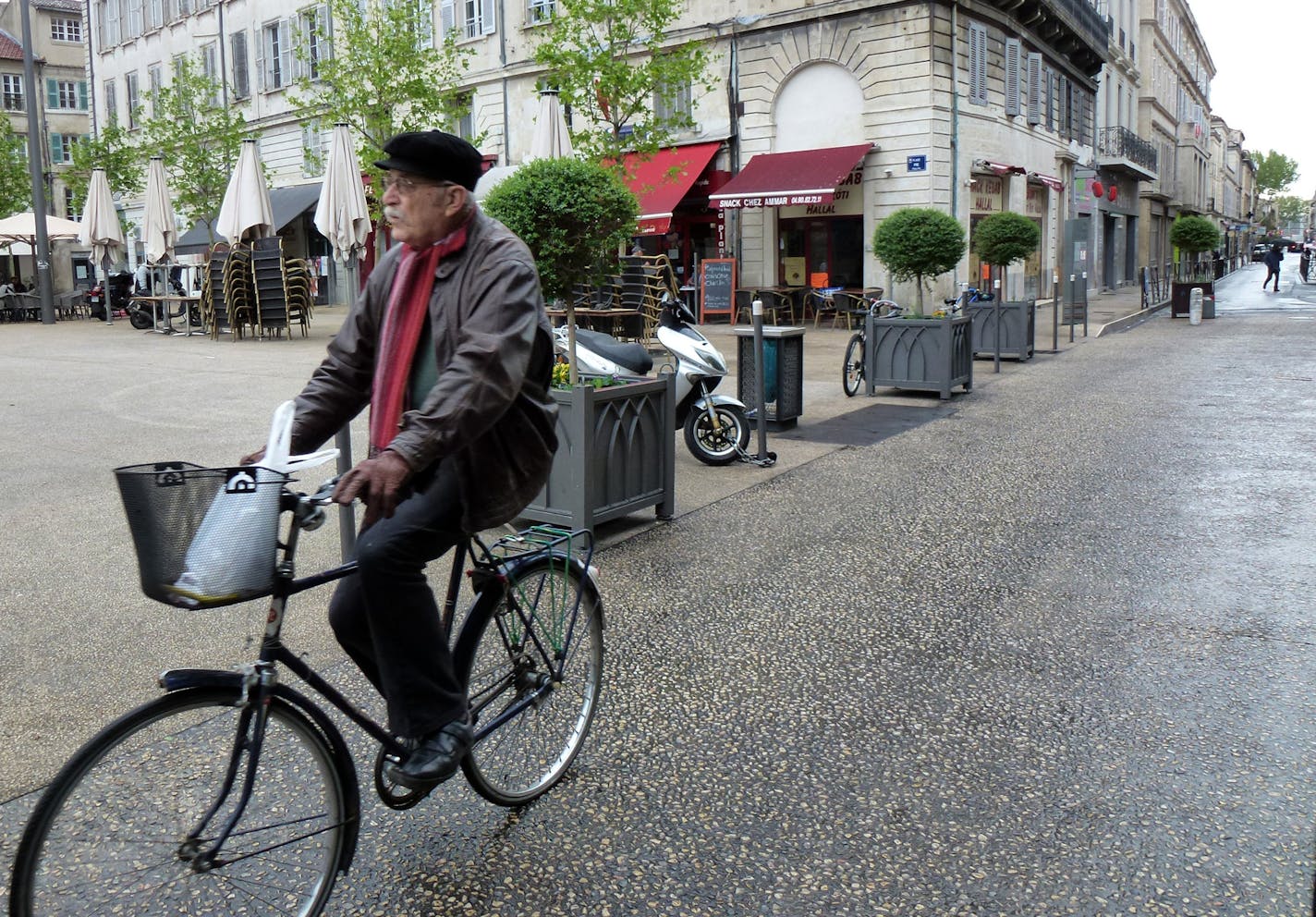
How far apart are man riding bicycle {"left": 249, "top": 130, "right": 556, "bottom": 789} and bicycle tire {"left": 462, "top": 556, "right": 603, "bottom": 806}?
0.29 metres

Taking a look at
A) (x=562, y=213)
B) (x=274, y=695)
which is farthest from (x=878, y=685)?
(x=562, y=213)

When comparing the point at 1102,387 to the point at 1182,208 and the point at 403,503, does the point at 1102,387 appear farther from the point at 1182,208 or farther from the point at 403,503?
the point at 1182,208

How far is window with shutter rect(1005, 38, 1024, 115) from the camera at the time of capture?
1021 inches

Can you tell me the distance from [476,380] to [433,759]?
2.93ft

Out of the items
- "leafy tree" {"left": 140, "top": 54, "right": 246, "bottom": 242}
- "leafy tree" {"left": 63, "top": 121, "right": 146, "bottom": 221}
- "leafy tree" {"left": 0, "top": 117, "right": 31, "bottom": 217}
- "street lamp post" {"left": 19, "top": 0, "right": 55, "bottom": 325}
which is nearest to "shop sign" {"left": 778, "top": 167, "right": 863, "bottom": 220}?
"leafy tree" {"left": 140, "top": 54, "right": 246, "bottom": 242}

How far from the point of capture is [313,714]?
2475 mm

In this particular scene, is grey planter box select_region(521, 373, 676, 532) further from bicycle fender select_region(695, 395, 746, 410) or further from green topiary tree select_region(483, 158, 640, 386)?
bicycle fender select_region(695, 395, 746, 410)

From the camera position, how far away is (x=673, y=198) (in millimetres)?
23359

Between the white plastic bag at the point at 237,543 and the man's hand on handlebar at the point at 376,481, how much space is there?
12 centimetres

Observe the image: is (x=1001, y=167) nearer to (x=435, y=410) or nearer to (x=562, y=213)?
(x=562, y=213)

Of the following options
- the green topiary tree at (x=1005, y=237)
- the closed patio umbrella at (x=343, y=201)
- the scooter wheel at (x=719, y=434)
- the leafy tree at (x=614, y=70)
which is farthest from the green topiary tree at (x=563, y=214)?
the leafy tree at (x=614, y=70)

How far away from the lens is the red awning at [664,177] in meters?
23.2

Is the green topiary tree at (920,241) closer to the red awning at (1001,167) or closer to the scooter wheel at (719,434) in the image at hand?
the scooter wheel at (719,434)

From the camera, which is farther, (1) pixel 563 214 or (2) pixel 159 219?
(2) pixel 159 219
